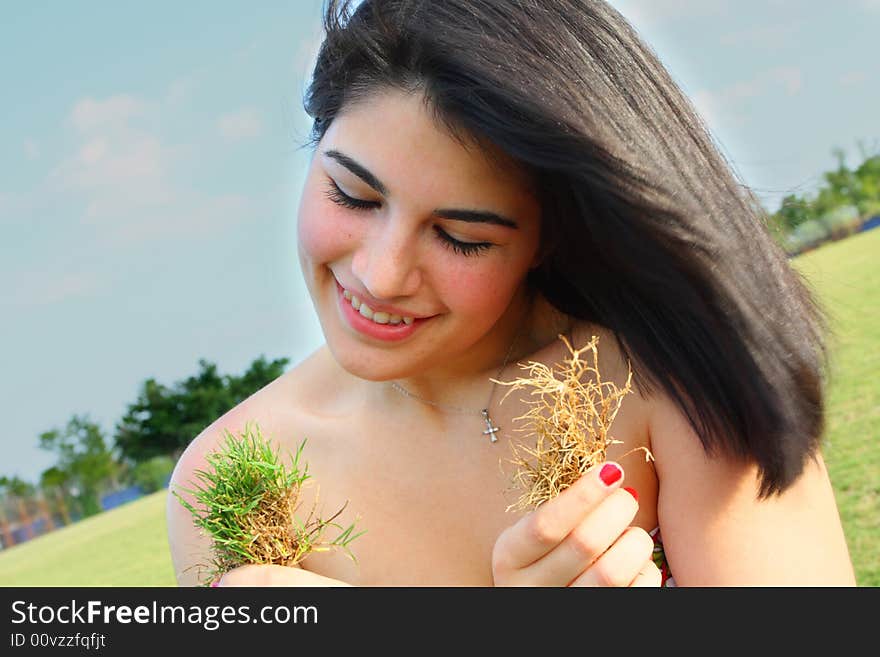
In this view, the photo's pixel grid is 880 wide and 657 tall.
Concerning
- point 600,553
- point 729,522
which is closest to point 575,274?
point 729,522

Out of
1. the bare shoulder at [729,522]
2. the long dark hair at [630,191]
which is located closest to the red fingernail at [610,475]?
the long dark hair at [630,191]

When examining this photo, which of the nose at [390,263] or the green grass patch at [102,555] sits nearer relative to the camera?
the nose at [390,263]

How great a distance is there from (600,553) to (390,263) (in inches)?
31.6

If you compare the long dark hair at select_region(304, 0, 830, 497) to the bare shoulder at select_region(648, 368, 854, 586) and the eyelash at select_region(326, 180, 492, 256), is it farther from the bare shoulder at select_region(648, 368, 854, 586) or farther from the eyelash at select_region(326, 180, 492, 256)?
the eyelash at select_region(326, 180, 492, 256)

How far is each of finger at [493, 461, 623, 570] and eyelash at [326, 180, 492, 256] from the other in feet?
2.09

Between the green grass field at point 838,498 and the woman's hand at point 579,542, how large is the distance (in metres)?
1.09

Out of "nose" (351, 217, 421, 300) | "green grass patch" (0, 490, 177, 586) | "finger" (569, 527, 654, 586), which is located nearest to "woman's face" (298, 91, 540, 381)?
"nose" (351, 217, 421, 300)

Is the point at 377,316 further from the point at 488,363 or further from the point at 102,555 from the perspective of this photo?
the point at 102,555

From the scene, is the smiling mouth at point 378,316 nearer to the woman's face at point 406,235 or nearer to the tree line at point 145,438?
the woman's face at point 406,235

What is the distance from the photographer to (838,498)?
6.71 meters

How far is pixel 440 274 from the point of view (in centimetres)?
234

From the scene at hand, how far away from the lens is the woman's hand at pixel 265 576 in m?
2.13

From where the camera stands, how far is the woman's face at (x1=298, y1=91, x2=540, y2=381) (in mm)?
2277
